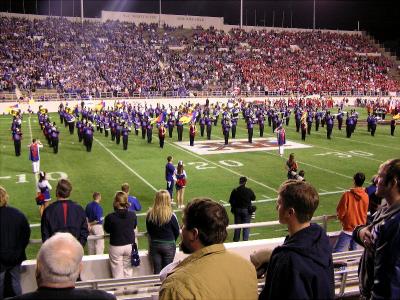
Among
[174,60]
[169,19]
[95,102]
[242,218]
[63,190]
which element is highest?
[169,19]

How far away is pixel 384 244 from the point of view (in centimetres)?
251

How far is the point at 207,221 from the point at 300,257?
1.55 ft

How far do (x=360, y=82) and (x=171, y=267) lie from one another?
53.5 m

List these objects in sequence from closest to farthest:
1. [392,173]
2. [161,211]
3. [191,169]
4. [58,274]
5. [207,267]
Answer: [58,274] → [207,267] → [392,173] → [161,211] → [191,169]

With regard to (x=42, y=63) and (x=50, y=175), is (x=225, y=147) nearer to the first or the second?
(x=50, y=175)

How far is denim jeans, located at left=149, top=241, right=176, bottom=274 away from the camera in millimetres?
5137

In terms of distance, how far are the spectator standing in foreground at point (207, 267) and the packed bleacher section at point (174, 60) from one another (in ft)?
127

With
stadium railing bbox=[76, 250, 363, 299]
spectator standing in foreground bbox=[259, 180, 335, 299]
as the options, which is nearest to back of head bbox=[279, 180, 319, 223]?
spectator standing in foreground bbox=[259, 180, 335, 299]

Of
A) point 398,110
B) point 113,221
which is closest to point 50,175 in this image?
point 113,221

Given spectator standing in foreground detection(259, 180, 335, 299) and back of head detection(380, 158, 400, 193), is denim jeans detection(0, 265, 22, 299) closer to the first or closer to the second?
spectator standing in foreground detection(259, 180, 335, 299)

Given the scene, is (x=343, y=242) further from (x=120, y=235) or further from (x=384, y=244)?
(x=384, y=244)

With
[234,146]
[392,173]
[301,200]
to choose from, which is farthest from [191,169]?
[301,200]

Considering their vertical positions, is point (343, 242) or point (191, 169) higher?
point (343, 242)

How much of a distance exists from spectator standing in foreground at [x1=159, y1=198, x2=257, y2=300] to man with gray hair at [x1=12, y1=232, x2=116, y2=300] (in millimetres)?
337
